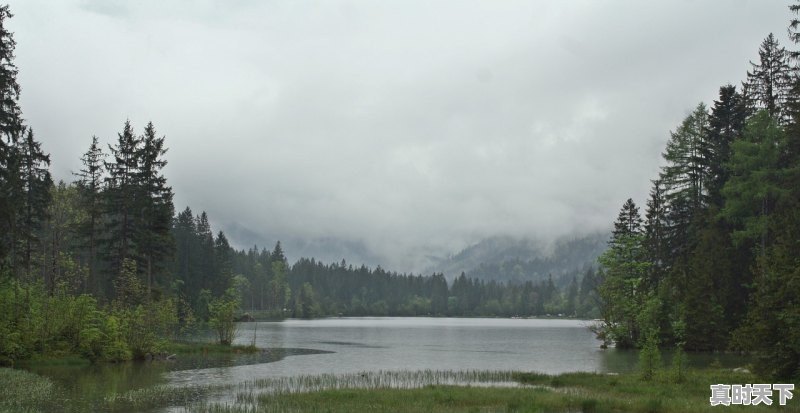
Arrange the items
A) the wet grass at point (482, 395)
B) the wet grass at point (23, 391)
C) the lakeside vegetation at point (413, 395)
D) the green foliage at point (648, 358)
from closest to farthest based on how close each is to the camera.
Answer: the wet grass at point (23, 391) < the wet grass at point (482, 395) < the lakeside vegetation at point (413, 395) < the green foliage at point (648, 358)

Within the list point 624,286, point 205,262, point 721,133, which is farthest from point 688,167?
point 205,262

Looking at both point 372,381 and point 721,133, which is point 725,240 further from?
point 372,381

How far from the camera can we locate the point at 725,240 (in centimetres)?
6216

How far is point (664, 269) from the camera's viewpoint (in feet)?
254

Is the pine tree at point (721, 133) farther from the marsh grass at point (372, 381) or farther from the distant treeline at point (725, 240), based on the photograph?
the marsh grass at point (372, 381)

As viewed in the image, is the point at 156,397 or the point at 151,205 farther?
the point at 151,205

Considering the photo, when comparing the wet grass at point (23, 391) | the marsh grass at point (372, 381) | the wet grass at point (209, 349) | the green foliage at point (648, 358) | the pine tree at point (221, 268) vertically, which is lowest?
the wet grass at point (209, 349)

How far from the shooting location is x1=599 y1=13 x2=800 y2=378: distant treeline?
1366 inches

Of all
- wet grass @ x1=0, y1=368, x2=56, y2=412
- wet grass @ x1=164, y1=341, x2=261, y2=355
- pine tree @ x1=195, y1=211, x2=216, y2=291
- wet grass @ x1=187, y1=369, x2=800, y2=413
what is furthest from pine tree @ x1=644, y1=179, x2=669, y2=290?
pine tree @ x1=195, y1=211, x2=216, y2=291

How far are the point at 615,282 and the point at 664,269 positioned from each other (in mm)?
6084

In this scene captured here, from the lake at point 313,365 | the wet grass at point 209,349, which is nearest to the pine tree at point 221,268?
the lake at point 313,365

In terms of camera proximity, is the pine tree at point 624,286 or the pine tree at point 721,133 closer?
the pine tree at point 721,133

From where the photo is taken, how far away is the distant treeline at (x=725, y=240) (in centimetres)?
3469

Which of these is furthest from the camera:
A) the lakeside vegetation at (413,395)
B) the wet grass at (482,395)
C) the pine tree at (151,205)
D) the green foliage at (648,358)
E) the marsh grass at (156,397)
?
the pine tree at (151,205)
